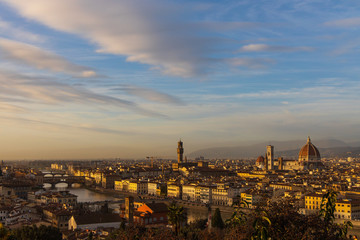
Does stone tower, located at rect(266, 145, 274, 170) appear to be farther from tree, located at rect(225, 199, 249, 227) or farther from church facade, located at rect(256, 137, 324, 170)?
tree, located at rect(225, 199, 249, 227)

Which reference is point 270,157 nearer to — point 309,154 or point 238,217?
point 309,154

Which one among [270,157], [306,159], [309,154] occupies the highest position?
[309,154]

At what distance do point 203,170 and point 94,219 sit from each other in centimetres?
5944

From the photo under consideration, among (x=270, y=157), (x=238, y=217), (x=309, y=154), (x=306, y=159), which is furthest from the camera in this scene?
(x=270, y=157)

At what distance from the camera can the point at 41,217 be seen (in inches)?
1283

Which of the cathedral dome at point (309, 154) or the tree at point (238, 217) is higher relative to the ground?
the cathedral dome at point (309, 154)

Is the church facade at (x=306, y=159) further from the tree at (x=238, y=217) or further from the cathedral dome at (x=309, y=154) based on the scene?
the tree at (x=238, y=217)

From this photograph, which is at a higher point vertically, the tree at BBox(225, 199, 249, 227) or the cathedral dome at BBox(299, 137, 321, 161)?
the cathedral dome at BBox(299, 137, 321, 161)

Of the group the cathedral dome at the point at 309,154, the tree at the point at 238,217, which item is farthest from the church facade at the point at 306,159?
the tree at the point at 238,217

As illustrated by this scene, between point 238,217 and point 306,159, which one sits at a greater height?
point 306,159

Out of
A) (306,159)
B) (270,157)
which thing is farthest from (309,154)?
(270,157)

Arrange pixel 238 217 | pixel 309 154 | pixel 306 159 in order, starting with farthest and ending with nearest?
→ 1. pixel 306 159
2. pixel 309 154
3. pixel 238 217

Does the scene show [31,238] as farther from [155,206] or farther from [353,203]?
[353,203]

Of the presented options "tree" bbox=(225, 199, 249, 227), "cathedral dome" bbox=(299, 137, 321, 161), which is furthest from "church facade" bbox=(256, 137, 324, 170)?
"tree" bbox=(225, 199, 249, 227)
